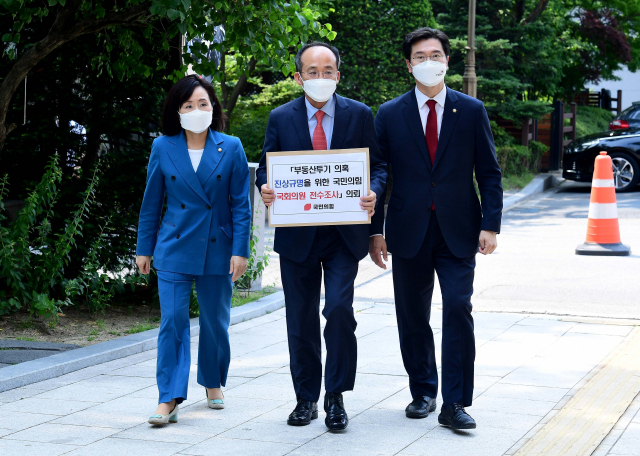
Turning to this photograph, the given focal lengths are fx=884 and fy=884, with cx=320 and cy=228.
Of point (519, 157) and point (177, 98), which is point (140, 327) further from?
point (519, 157)

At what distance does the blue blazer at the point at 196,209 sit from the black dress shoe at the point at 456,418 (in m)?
1.36

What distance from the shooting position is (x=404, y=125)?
187 inches

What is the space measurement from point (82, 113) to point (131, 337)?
6.82 ft

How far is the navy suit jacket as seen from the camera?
15.2 feet

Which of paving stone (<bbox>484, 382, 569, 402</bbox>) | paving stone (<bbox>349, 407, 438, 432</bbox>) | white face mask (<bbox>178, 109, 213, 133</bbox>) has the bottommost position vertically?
paving stone (<bbox>484, 382, 569, 402</bbox>)

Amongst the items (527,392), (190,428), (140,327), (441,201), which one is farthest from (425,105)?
(140,327)

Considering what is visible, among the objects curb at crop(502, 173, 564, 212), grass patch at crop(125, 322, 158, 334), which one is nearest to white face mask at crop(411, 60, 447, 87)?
grass patch at crop(125, 322, 158, 334)

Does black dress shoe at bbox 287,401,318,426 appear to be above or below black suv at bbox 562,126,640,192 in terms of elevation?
below

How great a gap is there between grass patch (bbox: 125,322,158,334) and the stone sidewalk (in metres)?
0.59

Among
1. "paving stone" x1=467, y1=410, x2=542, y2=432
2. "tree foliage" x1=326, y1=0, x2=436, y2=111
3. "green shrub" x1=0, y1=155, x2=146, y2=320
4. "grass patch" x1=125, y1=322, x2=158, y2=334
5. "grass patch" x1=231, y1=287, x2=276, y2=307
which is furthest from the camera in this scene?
"tree foliage" x1=326, y1=0, x2=436, y2=111

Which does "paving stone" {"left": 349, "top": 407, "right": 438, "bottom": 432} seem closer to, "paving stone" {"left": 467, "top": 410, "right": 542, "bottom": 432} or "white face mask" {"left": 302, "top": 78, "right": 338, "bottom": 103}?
"paving stone" {"left": 467, "top": 410, "right": 542, "bottom": 432}

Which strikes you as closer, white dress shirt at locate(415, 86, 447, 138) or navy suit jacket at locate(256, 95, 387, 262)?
navy suit jacket at locate(256, 95, 387, 262)

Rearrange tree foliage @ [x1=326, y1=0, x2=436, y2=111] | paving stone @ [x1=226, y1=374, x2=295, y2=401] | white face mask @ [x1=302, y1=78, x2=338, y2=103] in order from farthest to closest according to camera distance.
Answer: tree foliage @ [x1=326, y1=0, x2=436, y2=111], paving stone @ [x1=226, y1=374, x2=295, y2=401], white face mask @ [x1=302, y1=78, x2=338, y2=103]

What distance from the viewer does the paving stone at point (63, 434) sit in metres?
4.39
